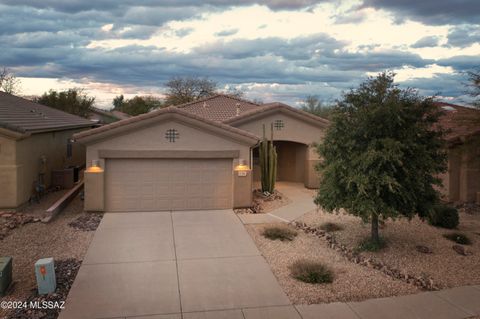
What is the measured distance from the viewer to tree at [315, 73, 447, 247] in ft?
30.5

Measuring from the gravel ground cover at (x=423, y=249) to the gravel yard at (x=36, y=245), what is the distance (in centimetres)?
681

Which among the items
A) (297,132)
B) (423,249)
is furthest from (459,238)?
(297,132)

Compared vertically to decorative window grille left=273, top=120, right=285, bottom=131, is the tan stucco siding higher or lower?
lower

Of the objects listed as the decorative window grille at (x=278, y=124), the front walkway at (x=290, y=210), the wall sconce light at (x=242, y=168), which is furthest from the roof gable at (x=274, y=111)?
the wall sconce light at (x=242, y=168)

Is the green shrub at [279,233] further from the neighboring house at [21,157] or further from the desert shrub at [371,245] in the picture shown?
the neighboring house at [21,157]

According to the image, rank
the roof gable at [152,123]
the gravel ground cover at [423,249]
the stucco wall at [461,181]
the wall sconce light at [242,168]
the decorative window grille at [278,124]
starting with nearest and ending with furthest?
the gravel ground cover at [423,249] → the roof gable at [152,123] → the wall sconce light at [242,168] → the stucco wall at [461,181] → the decorative window grille at [278,124]

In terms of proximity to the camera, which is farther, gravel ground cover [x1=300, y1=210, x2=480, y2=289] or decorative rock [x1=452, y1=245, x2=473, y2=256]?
decorative rock [x1=452, y1=245, x2=473, y2=256]

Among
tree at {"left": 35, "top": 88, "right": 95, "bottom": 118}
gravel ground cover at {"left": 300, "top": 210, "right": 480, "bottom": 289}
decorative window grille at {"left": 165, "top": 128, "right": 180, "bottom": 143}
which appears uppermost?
tree at {"left": 35, "top": 88, "right": 95, "bottom": 118}

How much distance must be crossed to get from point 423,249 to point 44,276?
28.2ft

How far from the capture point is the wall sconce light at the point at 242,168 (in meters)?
15.0

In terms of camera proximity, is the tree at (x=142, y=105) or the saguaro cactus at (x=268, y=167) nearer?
the saguaro cactus at (x=268, y=167)

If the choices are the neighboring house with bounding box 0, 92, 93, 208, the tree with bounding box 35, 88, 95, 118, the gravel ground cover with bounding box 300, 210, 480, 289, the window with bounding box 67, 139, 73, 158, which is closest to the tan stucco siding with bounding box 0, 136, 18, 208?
the neighboring house with bounding box 0, 92, 93, 208

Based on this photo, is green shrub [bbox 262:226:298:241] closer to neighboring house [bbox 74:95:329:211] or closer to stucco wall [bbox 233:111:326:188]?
neighboring house [bbox 74:95:329:211]

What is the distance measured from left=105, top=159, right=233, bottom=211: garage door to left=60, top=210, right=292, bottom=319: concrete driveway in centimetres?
Answer: 168
